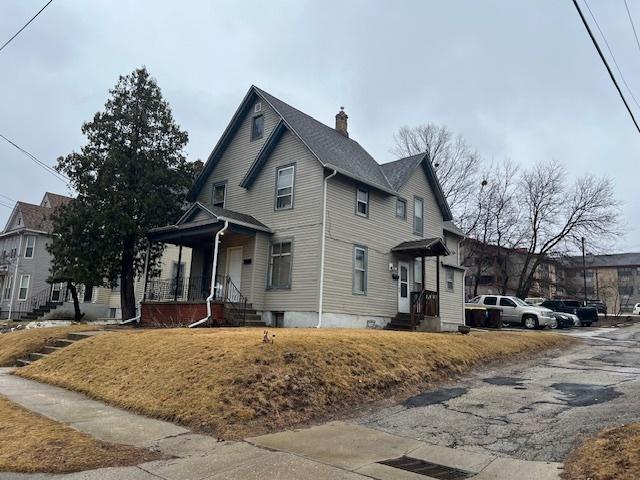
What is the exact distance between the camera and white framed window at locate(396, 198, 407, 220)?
67.7 feet

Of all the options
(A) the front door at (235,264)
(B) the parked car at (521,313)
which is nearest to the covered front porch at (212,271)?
(A) the front door at (235,264)

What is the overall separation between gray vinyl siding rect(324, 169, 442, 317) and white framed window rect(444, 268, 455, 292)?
248 cm

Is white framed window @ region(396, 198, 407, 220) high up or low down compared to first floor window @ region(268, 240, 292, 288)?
up

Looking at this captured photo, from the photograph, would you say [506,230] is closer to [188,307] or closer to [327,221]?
[327,221]

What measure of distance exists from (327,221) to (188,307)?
18.5 feet

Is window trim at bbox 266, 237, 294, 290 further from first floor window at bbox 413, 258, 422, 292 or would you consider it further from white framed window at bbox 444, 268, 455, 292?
white framed window at bbox 444, 268, 455, 292

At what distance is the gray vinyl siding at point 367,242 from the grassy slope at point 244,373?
4625 mm

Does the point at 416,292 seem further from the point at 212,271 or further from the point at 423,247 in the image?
the point at 212,271

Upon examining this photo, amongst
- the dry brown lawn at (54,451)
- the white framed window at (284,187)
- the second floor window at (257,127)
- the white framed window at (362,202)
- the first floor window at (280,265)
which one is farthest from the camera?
the second floor window at (257,127)

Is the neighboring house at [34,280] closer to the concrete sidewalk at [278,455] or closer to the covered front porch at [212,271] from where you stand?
the covered front porch at [212,271]

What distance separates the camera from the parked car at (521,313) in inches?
1040

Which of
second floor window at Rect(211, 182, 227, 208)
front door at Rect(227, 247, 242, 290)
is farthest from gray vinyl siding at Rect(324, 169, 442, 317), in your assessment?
second floor window at Rect(211, 182, 227, 208)

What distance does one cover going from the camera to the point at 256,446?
636 cm

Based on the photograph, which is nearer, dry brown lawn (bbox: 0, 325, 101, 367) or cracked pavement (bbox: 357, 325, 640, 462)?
cracked pavement (bbox: 357, 325, 640, 462)
